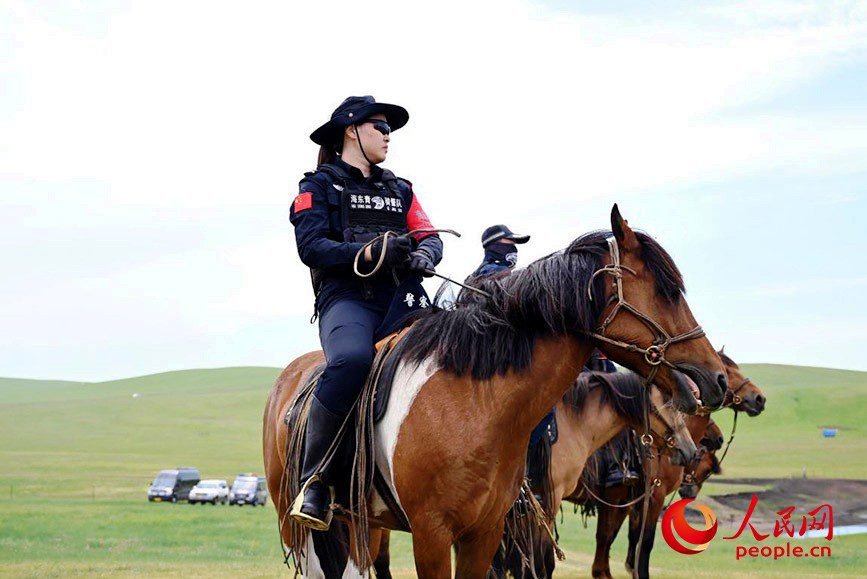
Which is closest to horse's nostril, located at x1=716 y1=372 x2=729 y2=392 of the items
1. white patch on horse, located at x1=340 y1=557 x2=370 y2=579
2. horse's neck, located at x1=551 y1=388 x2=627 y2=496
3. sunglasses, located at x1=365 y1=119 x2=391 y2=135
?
white patch on horse, located at x1=340 y1=557 x2=370 y2=579

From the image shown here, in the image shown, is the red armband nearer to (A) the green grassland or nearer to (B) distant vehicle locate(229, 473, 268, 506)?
(A) the green grassland

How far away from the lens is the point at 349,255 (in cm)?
616

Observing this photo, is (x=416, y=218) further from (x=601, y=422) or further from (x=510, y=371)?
(x=601, y=422)

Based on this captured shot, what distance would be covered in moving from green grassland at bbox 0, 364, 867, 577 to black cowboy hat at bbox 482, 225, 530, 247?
6.32m

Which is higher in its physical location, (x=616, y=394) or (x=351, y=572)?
(x=616, y=394)

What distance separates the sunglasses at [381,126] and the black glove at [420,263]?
1.03 m

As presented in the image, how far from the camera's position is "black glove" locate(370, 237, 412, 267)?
6.05 metres

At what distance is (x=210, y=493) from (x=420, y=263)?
38.1 meters

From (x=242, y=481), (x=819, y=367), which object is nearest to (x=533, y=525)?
(x=242, y=481)

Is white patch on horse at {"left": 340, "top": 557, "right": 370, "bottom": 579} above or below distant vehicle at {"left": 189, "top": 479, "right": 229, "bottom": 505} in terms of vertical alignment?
above

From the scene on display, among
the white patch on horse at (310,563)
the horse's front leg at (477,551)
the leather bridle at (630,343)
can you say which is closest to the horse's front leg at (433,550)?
the horse's front leg at (477,551)

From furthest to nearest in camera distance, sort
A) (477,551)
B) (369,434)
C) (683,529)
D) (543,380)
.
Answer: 1. (683,529)
2. (369,434)
3. (477,551)
4. (543,380)

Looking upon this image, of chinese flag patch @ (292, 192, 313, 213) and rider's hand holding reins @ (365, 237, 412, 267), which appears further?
chinese flag patch @ (292, 192, 313, 213)

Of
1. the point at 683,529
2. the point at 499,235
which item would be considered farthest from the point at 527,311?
the point at 683,529
